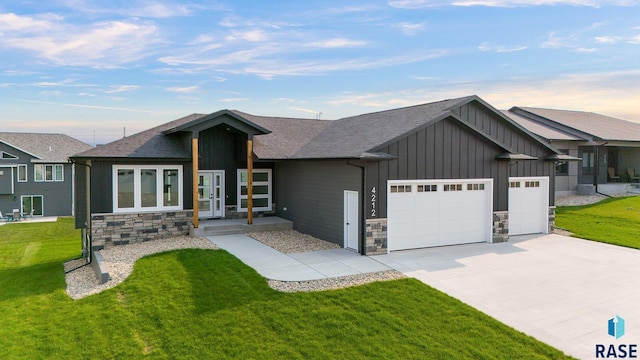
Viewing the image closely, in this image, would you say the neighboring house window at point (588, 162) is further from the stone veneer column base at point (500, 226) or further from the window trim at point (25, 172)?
the window trim at point (25, 172)

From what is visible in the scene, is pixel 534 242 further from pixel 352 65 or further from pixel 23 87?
pixel 23 87

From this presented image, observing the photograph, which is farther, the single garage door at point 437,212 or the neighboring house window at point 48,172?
the neighboring house window at point 48,172

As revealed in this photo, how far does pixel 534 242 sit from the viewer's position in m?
14.2

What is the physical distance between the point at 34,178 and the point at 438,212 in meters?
32.9

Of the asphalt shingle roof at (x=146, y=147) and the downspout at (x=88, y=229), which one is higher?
the asphalt shingle roof at (x=146, y=147)

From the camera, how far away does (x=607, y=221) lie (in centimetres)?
1792

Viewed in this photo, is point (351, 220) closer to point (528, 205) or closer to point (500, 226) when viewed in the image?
point (500, 226)

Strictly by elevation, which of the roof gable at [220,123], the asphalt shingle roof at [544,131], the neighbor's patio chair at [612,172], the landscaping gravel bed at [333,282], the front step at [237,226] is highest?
the asphalt shingle roof at [544,131]

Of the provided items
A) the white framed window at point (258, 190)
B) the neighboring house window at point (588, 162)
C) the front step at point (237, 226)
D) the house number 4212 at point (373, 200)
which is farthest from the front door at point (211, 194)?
the neighboring house window at point (588, 162)

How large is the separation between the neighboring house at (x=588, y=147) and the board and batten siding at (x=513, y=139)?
770 centimetres

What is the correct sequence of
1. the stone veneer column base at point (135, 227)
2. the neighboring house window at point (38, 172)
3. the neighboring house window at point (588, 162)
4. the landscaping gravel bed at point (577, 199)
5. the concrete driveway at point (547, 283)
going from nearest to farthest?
the concrete driveway at point (547, 283) < the stone veneer column base at point (135, 227) < the landscaping gravel bed at point (577, 199) < the neighboring house window at point (588, 162) < the neighboring house window at point (38, 172)

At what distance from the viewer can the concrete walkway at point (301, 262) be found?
32.9ft

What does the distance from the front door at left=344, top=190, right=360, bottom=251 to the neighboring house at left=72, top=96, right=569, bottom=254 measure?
0.16 feet

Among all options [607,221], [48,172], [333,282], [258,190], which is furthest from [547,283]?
[48,172]
